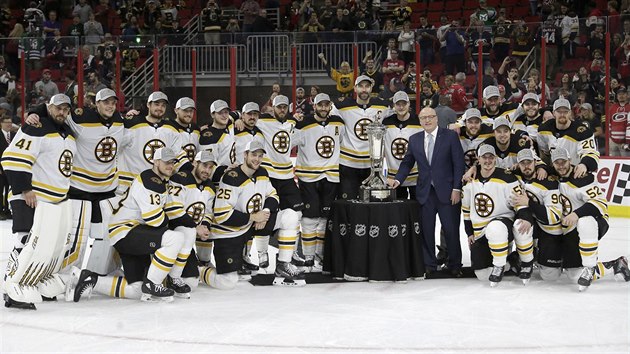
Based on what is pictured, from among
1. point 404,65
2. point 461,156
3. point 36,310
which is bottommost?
point 36,310

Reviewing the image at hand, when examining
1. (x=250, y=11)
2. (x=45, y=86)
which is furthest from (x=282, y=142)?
(x=250, y=11)

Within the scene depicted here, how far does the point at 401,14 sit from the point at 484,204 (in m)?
7.48

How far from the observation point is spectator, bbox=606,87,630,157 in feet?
31.5

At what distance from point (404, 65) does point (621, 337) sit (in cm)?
579

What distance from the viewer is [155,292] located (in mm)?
5832

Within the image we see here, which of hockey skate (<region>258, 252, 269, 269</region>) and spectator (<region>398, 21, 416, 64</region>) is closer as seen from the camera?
hockey skate (<region>258, 252, 269, 269</region>)

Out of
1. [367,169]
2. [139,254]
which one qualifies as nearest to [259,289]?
[139,254]

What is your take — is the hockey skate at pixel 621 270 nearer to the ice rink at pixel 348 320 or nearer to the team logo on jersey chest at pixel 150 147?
the ice rink at pixel 348 320

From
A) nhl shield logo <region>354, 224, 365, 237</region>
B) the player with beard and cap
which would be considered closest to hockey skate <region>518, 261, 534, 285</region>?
the player with beard and cap

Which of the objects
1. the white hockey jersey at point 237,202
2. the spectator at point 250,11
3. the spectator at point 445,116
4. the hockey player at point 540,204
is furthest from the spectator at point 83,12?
the hockey player at point 540,204

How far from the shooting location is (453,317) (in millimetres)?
5465

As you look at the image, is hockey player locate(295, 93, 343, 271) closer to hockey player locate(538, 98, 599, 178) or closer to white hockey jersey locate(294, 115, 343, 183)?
white hockey jersey locate(294, 115, 343, 183)

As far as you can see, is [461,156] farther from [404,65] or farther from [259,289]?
[404,65]

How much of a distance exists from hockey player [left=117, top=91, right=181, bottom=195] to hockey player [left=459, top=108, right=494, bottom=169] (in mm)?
2064
